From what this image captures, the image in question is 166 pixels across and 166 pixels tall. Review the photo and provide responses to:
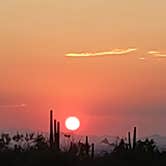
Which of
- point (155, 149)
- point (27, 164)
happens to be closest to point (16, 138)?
point (155, 149)

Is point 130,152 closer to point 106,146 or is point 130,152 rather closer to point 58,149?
point 58,149

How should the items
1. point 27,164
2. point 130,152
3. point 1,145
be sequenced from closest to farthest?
1. point 27,164
2. point 130,152
3. point 1,145

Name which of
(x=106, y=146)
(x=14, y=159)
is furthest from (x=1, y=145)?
(x=14, y=159)

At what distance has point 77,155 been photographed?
113 feet

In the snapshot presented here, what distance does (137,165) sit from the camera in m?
34.5

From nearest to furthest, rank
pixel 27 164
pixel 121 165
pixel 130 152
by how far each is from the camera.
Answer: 1. pixel 27 164
2. pixel 121 165
3. pixel 130 152

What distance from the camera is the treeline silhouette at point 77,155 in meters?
31.9

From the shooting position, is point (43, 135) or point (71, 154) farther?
point (43, 135)

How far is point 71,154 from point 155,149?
271 inches

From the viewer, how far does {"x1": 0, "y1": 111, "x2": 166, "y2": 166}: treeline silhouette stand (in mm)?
31938

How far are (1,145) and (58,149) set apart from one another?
10.9 meters

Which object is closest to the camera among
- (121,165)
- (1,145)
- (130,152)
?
(121,165)

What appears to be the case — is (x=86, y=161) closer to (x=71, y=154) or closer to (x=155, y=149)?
(x=71, y=154)

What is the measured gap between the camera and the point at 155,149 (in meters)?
38.4
